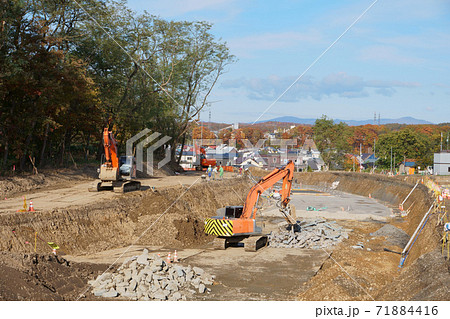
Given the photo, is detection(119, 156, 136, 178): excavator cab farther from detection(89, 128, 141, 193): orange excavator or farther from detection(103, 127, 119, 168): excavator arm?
detection(103, 127, 119, 168): excavator arm

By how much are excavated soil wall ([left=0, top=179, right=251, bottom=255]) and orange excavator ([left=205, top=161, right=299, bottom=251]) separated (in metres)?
3.25

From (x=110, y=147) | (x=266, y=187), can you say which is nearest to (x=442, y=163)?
(x=266, y=187)

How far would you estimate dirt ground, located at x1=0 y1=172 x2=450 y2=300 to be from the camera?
1455 cm

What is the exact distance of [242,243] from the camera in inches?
1085

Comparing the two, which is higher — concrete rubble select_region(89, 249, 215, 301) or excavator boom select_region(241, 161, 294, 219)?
excavator boom select_region(241, 161, 294, 219)

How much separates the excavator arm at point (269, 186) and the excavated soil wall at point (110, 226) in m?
4.89

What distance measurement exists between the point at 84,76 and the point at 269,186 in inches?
821

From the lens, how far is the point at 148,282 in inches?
624

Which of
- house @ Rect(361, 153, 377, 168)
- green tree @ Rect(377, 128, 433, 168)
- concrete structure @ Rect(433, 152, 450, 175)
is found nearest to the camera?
concrete structure @ Rect(433, 152, 450, 175)

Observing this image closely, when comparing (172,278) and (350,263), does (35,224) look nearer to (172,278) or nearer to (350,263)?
(172,278)

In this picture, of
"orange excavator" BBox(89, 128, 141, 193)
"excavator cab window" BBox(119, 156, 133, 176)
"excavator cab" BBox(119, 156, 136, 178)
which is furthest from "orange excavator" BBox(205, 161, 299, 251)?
"excavator cab window" BBox(119, 156, 133, 176)

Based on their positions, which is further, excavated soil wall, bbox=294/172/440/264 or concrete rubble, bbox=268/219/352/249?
concrete rubble, bbox=268/219/352/249

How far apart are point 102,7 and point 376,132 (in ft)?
435

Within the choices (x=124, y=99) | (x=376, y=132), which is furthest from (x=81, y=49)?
(x=376, y=132)
